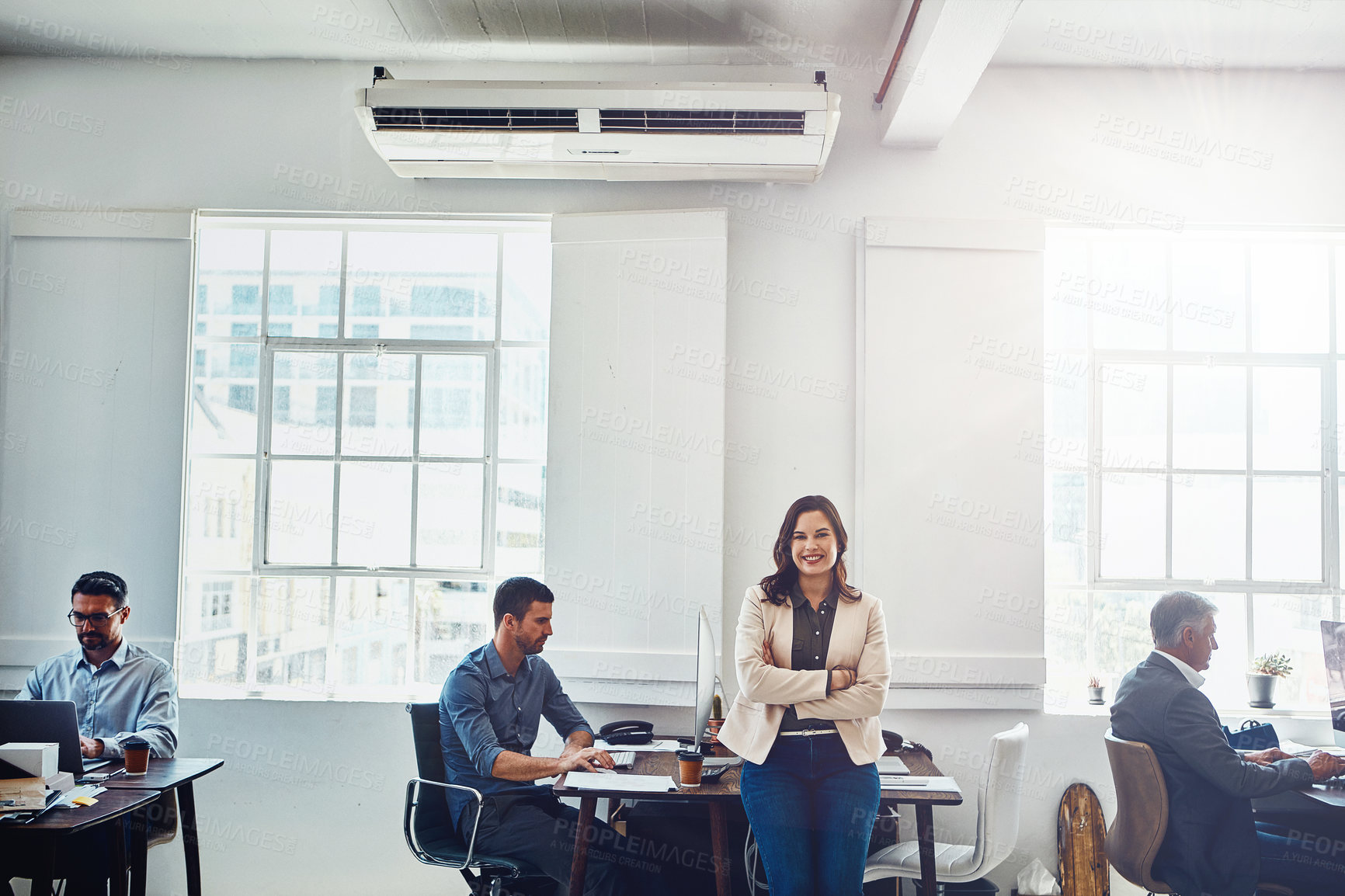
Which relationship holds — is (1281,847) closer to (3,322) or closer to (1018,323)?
(1018,323)

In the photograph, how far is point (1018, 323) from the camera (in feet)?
13.5

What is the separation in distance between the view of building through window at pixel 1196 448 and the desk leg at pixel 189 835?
11.7ft

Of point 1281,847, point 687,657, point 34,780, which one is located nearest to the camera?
point 34,780

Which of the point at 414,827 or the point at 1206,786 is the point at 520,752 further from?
the point at 1206,786

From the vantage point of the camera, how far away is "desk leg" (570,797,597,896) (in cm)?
294

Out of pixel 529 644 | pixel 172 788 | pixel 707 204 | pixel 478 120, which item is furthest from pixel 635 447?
pixel 172 788

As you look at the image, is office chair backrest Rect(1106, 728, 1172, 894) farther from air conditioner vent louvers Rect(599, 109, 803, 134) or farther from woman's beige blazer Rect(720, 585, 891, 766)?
air conditioner vent louvers Rect(599, 109, 803, 134)

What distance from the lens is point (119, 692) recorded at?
11.3 feet

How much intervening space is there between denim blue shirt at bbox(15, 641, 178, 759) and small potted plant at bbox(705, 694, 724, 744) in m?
1.95

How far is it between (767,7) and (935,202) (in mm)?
1129

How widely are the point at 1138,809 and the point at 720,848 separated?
1451 millimetres

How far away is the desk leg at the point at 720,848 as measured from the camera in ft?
9.91

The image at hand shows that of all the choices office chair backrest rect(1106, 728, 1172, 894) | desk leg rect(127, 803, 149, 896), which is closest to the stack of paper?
desk leg rect(127, 803, 149, 896)

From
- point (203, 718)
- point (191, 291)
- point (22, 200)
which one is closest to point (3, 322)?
point (22, 200)
